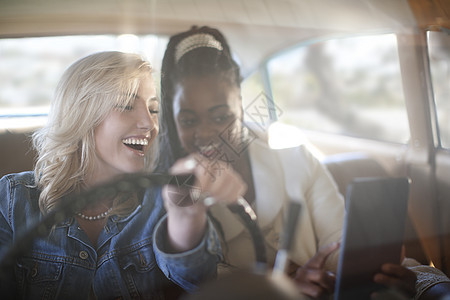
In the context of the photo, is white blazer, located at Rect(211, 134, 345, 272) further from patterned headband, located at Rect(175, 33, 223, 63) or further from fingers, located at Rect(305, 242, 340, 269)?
patterned headband, located at Rect(175, 33, 223, 63)

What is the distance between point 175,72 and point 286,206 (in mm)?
379

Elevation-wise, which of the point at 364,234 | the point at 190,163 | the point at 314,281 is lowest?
the point at 314,281

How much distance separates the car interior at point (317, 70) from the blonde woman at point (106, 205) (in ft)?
0.15

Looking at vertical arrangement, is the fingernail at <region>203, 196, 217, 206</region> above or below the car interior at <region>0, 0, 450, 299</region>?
below

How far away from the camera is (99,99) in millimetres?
805

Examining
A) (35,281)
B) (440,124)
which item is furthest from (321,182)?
(35,281)

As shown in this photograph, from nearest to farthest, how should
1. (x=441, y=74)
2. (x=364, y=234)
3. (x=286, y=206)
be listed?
1. (x=364, y=234)
2. (x=286, y=206)
3. (x=441, y=74)

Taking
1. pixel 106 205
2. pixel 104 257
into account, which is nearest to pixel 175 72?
pixel 106 205

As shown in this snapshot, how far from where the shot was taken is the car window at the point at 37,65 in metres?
0.83

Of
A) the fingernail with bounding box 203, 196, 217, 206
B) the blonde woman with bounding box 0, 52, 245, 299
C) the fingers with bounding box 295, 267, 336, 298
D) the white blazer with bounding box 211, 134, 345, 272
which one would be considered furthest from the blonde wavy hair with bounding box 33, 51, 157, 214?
the fingers with bounding box 295, 267, 336, 298

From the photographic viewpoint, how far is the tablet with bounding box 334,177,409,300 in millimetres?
775

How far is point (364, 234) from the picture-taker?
31.2 inches

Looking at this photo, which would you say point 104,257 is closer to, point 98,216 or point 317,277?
point 98,216

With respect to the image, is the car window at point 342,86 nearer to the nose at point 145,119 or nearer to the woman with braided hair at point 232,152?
the woman with braided hair at point 232,152
